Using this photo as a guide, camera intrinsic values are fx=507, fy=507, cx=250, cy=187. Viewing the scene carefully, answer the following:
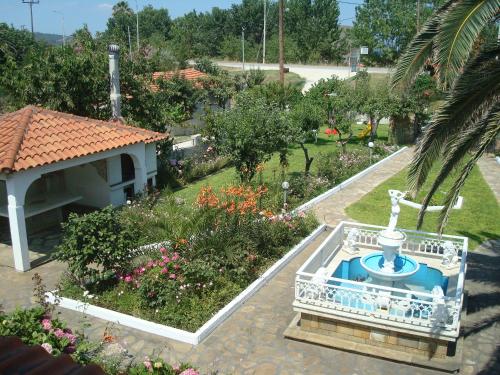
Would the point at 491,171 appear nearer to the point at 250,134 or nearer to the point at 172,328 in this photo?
the point at 250,134

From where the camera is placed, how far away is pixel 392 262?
9570mm

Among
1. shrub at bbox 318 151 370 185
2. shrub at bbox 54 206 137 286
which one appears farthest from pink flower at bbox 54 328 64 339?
shrub at bbox 318 151 370 185

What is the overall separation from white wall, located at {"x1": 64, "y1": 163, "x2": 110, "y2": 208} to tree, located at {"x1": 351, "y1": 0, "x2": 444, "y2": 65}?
180 ft

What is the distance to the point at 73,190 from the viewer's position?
16.0 meters

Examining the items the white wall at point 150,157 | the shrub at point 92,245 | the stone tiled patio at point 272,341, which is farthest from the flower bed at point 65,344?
the white wall at point 150,157

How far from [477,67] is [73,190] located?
12.4 meters

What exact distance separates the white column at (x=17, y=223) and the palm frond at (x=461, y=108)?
322 inches

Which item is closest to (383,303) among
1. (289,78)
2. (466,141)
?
(466,141)

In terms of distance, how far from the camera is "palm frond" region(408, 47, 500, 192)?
22.9ft

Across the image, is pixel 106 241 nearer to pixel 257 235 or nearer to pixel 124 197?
pixel 257 235

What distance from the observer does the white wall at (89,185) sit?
1520 centimetres

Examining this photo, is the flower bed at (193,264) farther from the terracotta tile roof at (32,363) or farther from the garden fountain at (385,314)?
the terracotta tile roof at (32,363)

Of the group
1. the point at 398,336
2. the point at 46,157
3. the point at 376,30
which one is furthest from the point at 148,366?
the point at 376,30

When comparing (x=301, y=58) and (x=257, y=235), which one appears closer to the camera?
(x=257, y=235)
